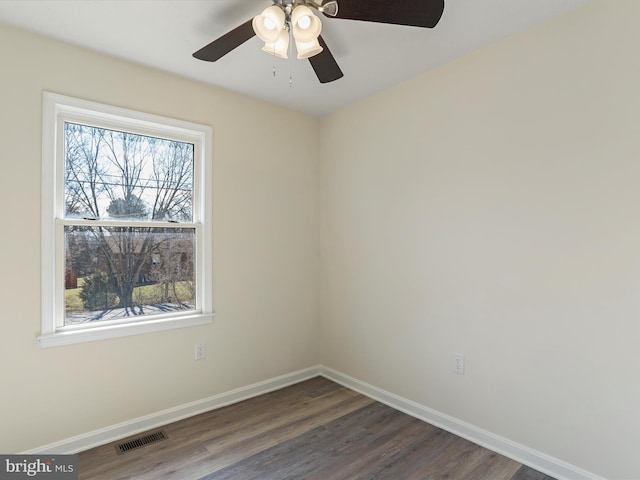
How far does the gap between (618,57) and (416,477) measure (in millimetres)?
2484

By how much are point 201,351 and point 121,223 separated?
3.74ft

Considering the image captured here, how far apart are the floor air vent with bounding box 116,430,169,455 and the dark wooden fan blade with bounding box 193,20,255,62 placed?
241cm

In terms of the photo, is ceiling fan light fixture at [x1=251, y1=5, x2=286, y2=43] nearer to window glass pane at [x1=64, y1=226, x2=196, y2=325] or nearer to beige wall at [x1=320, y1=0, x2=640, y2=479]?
beige wall at [x1=320, y1=0, x2=640, y2=479]

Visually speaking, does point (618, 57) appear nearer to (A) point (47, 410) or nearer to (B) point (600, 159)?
(B) point (600, 159)

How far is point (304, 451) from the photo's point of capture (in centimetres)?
226

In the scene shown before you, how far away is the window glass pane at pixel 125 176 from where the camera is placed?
2346 millimetres

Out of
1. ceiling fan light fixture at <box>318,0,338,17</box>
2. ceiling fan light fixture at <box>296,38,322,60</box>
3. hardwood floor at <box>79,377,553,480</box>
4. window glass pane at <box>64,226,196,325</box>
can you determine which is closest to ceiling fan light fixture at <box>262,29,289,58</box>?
ceiling fan light fixture at <box>296,38,322,60</box>

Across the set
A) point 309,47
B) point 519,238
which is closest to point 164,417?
point 309,47

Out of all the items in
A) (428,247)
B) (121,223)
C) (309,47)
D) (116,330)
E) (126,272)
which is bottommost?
(116,330)

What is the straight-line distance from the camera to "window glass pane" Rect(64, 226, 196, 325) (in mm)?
2340

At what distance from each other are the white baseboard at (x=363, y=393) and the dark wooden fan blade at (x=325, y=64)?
93.8 inches

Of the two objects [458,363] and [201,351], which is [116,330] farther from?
[458,363]

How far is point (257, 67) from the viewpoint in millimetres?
2529

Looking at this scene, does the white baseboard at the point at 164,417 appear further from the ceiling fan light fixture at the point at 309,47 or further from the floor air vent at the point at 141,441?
the ceiling fan light fixture at the point at 309,47
